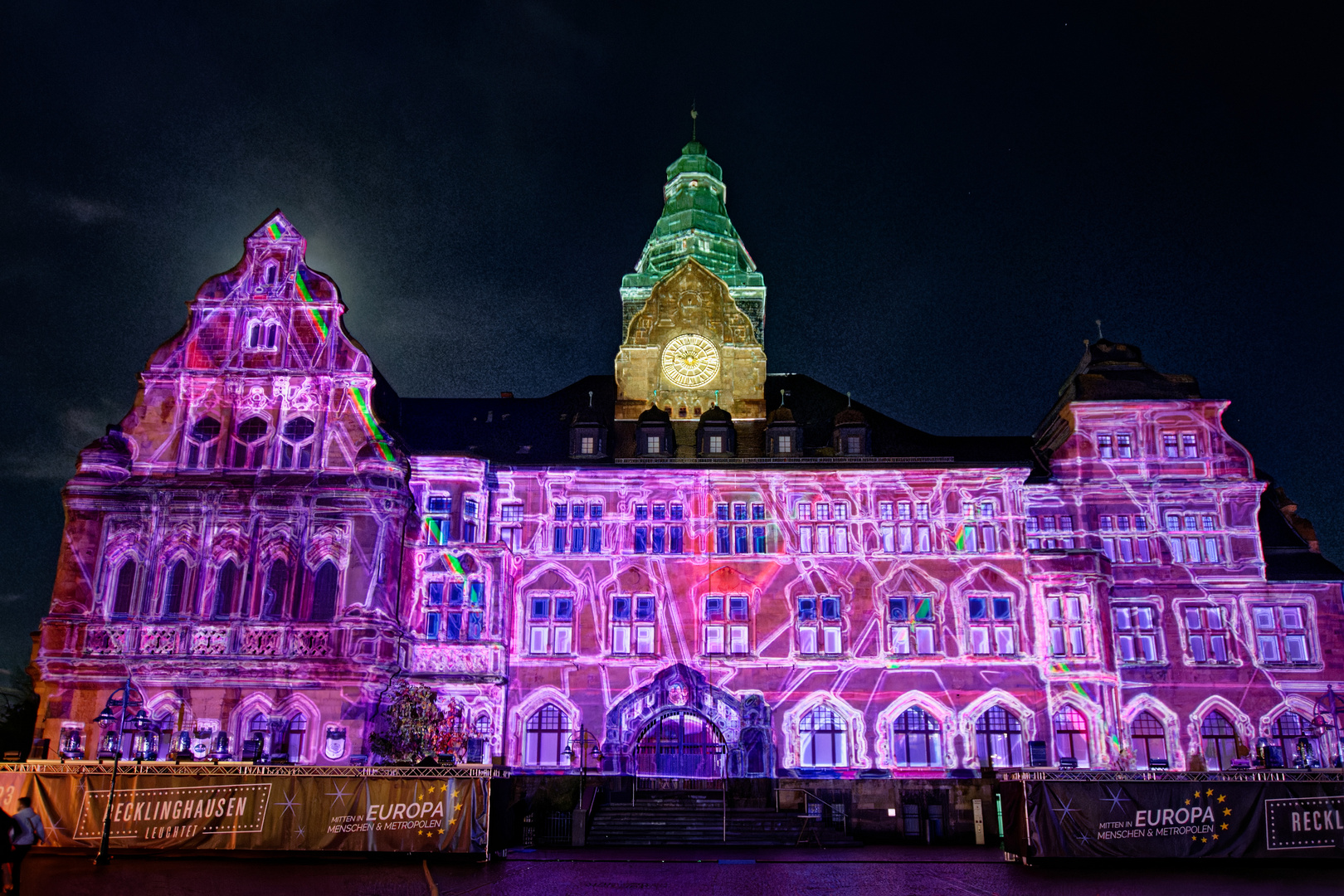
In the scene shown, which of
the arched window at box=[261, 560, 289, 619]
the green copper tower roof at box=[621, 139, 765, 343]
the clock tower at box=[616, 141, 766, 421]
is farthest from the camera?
the green copper tower roof at box=[621, 139, 765, 343]

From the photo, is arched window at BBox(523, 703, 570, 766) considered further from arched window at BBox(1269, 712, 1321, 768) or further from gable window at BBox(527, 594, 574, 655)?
arched window at BBox(1269, 712, 1321, 768)

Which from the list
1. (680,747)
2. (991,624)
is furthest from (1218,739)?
(680,747)

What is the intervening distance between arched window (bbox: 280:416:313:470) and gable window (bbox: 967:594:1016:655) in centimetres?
2610

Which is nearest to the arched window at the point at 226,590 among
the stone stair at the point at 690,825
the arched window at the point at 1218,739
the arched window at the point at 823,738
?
the stone stair at the point at 690,825

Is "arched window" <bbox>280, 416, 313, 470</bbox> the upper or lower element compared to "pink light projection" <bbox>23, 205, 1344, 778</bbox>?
upper

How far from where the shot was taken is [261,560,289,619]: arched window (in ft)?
129

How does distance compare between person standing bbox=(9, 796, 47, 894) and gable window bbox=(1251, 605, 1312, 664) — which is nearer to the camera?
person standing bbox=(9, 796, 47, 894)

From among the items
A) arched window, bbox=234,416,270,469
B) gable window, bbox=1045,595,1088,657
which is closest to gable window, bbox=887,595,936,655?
gable window, bbox=1045,595,1088,657

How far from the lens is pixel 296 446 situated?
42.1m

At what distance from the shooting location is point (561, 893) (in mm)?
21047

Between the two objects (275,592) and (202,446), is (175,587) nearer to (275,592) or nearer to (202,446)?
(275,592)

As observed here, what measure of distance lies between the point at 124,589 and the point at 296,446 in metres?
7.78

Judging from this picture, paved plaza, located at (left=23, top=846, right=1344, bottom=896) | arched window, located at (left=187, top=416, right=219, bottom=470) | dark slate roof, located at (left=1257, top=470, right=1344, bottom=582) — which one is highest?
arched window, located at (left=187, top=416, right=219, bottom=470)

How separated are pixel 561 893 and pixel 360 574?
2080 centimetres
